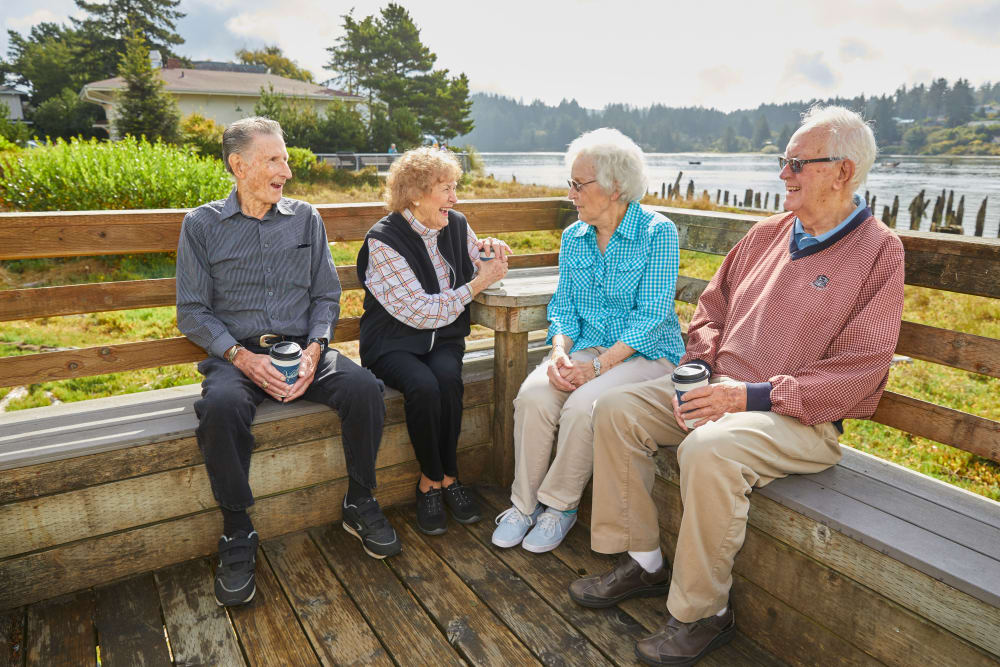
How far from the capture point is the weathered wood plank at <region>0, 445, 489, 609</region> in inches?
79.9

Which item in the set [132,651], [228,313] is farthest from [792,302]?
[132,651]

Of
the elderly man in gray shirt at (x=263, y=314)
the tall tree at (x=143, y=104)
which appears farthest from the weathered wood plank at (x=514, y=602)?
the tall tree at (x=143, y=104)

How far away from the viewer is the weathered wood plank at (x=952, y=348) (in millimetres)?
1839

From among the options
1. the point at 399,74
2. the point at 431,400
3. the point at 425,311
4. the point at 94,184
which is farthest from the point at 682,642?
the point at 399,74

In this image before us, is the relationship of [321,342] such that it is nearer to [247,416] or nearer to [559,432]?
[247,416]

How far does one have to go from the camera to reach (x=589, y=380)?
7.82 ft

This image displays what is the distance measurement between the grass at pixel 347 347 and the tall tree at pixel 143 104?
58.3 feet

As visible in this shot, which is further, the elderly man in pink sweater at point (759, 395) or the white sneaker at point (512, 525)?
the white sneaker at point (512, 525)

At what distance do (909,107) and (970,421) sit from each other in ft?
418

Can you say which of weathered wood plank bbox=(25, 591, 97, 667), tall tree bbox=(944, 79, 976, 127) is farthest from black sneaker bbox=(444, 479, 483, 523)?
tall tree bbox=(944, 79, 976, 127)

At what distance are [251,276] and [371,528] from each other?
1.04 meters

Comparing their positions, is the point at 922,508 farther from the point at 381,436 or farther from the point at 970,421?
the point at 381,436

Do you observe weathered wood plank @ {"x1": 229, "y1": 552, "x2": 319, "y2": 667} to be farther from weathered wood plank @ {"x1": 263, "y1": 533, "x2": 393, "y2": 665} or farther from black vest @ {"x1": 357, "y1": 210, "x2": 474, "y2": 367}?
black vest @ {"x1": 357, "y1": 210, "x2": 474, "y2": 367}

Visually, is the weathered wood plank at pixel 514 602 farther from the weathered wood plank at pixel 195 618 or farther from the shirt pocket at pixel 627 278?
the shirt pocket at pixel 627 278
